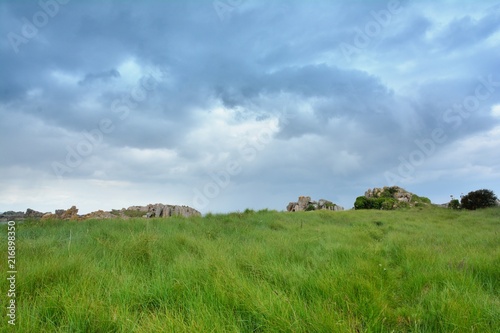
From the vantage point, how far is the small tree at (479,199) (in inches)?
1110

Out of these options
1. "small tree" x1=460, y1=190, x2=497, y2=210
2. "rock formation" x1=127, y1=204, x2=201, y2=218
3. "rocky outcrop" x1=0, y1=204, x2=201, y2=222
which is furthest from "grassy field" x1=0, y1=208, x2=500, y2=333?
"small tree" x1=460, y1=190, x2=497, y2=210

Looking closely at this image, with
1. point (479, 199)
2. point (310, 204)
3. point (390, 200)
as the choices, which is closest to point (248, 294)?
point (310, 204)

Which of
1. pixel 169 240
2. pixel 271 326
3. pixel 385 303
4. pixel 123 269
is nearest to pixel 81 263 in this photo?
pixel 123 269

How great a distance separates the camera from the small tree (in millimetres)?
28197

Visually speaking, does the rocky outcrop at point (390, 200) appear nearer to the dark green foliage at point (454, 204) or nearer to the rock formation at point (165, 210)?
the dark green foliage at point (454, 204)

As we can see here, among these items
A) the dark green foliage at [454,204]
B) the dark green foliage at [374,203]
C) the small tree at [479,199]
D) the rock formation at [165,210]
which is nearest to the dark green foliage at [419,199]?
the dark green foliage at [454,204]

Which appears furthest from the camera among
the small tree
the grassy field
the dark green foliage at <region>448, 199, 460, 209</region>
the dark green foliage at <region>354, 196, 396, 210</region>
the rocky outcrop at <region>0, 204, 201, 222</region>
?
the dark green foliage at <region>354, 196, 396, 210</region>

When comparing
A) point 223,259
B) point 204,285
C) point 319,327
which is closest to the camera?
point 319,327

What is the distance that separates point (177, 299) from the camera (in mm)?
3402

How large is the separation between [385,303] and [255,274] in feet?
5.60

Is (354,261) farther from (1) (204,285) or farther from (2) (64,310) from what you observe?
(2) (64,310)

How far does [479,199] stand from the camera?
28562mm

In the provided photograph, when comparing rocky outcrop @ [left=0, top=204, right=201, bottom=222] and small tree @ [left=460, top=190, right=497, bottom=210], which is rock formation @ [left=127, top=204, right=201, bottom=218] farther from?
small tree @ [left=460, top=190, right=497, bottom=210]

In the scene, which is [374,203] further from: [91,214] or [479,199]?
[91,214]
